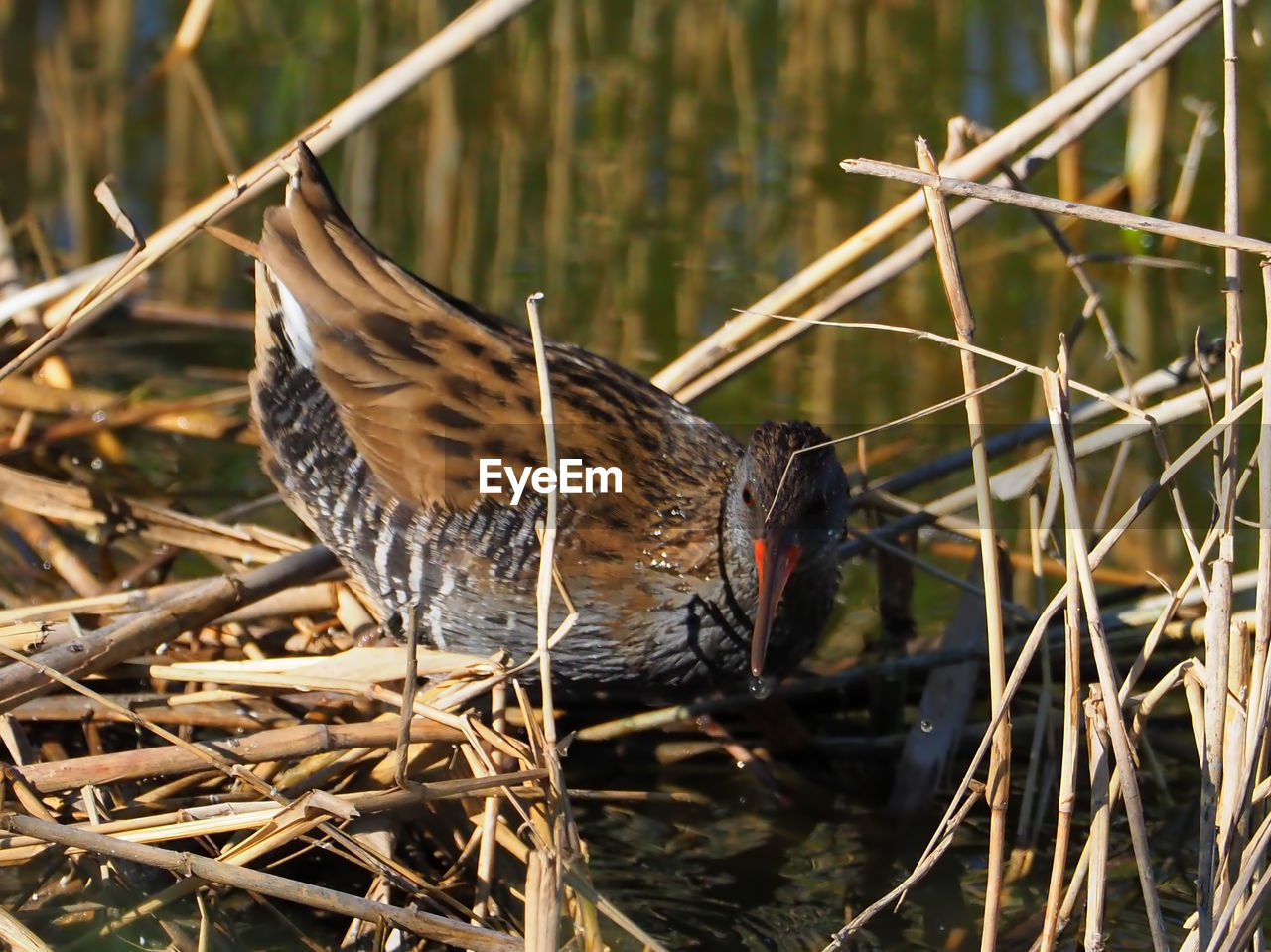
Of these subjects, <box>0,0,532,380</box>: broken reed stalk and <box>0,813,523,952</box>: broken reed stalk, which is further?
<box>0,0,532,380</box>: broken reed stalk

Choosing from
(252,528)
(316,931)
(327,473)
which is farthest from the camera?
(252,528)

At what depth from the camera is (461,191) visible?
5406 millimetres

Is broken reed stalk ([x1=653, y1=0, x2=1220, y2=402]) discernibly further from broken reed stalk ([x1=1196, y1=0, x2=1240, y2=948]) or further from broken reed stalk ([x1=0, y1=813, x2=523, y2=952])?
broken reed stalk ([x1=0, y1=813, x2=523, y2=952])

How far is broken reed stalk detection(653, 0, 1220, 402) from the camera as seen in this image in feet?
8.90

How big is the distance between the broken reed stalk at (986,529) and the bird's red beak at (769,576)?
0.47 metres

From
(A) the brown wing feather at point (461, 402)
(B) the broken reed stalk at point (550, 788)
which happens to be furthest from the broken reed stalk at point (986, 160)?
(B) the broken reed stalk at point (550, 788)

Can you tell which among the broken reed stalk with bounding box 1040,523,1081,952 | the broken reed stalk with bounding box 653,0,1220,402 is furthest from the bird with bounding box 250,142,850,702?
the broken reed stalk with bounding box 1040,523,1081,952

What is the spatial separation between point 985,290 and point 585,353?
220 centimetres

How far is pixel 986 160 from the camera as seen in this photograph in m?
2.80

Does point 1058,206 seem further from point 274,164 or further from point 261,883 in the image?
point 274,164

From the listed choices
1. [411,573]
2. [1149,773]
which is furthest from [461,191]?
[1149,773]

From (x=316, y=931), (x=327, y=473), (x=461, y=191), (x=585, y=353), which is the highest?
(x=461, y=191)

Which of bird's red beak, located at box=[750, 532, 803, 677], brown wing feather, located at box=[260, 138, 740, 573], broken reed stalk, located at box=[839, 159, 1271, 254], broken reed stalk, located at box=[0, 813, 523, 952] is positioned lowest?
broken reed stalk, located at box=[0, 813, 523, 952]

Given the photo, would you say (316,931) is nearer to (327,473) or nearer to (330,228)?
(327,473)
